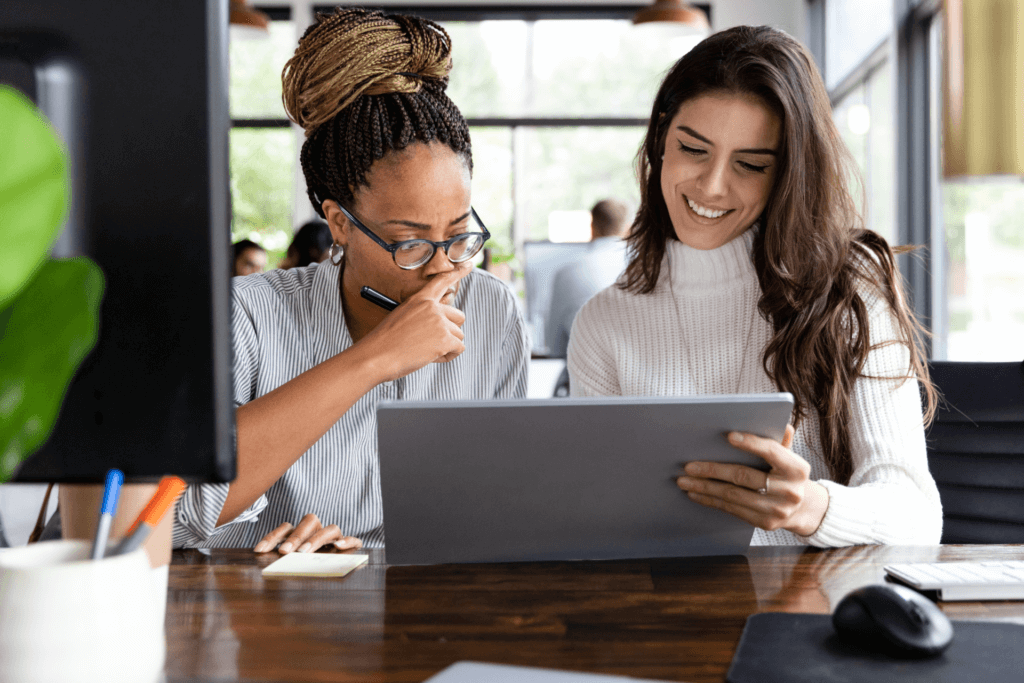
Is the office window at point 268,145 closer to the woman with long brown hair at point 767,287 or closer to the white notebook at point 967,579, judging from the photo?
the woman with long brown hair at point 767,287

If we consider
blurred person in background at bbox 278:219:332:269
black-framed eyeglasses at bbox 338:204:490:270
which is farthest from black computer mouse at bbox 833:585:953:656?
blurred person in background at bbox 278:219:332:269

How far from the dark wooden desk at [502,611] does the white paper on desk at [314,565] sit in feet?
0.05

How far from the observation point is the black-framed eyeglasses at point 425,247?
1.35 metres

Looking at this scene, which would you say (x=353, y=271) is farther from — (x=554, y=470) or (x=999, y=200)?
(x=999, y=200)

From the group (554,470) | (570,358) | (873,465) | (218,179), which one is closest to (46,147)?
(218,179)

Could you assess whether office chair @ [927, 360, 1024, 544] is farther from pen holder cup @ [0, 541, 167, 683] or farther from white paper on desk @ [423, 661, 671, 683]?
pen holder cup @ [0, 541, 167, 683]

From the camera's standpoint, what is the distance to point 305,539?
1.10 m

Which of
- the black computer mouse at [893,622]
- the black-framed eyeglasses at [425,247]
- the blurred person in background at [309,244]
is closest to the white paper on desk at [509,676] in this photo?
the black computer mouse at [893,622]

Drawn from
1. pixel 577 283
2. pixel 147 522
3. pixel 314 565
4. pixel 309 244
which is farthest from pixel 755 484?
pixel 309 244

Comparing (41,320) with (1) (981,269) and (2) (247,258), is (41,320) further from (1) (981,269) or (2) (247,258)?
(2) (247,258)

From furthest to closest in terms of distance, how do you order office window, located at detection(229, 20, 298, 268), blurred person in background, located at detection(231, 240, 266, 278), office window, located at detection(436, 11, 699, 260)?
office window, located at detection(229, 20, 298, 268) → office window, located at detection(436, 11, 699, 260) → blurred person in background, located at detection(231, 240, 266, 278)

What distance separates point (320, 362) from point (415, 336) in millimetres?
245

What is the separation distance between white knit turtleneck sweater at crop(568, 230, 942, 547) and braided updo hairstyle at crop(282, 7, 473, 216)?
41 cm

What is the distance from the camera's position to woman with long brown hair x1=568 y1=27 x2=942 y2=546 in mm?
1335
